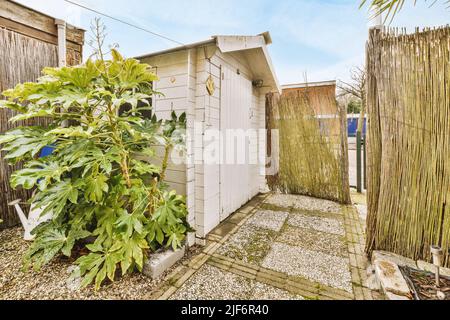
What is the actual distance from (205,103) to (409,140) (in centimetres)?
225

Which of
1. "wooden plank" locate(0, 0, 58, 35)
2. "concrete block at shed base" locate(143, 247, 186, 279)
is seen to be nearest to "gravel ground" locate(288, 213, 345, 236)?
"concrete block at shed base" locate(143, 247, 186, 279)

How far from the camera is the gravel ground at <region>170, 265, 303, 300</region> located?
191 cm

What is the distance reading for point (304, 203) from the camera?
4.46 meters

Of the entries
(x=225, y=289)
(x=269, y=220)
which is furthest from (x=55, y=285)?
(x=269, y=220)

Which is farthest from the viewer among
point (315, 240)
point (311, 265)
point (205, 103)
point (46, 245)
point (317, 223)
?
point (317, 223)

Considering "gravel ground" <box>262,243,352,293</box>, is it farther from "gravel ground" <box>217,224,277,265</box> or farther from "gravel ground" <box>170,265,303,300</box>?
"gravel ground" <box>170,265,303,300</box>

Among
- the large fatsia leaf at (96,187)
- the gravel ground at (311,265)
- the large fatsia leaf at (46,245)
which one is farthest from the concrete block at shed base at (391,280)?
the large fatsia leaf at (46,245)

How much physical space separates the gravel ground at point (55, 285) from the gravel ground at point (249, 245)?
2.66ft

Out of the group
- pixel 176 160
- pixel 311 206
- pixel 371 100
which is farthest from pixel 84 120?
pixel 311 206

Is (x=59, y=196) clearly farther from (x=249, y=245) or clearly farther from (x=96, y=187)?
(x=249, y=245)

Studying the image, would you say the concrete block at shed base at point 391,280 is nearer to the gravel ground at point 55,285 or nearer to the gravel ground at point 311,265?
the gravel ground at point 311,265

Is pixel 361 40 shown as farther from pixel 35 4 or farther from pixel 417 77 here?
pixel 35 4
